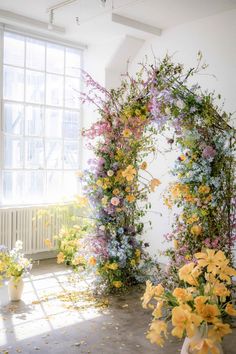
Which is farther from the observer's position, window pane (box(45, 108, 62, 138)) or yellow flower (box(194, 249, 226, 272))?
window pane (box(45, 108, 62, 138))

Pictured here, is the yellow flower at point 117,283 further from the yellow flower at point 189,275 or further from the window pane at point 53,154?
the yellow flower at point 189,275

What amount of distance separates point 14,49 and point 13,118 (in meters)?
0.93

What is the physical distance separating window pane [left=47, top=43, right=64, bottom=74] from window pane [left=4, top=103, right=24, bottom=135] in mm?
774

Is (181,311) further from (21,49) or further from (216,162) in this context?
(21,49)

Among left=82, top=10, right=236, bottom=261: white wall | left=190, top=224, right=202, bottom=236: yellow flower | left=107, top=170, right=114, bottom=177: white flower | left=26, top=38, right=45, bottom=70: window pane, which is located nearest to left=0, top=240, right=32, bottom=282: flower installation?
left=107, top=170, right=114, bottom=177: white flower

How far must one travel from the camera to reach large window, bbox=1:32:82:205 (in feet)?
19.8

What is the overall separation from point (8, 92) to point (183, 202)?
303 centimetres

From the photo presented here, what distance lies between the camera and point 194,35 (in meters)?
5.77

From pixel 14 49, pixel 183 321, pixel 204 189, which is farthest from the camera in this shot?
pixel 14 49

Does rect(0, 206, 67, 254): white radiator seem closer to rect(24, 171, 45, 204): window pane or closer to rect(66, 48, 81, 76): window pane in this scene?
rect(24, 171, 45, 204): window pane

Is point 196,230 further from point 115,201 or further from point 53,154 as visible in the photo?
point 53,154

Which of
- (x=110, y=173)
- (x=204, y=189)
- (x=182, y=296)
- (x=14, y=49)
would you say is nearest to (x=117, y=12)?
(x=14, y=49)

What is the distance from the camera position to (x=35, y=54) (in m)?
6.28

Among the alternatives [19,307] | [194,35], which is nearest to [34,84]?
[194,35]
